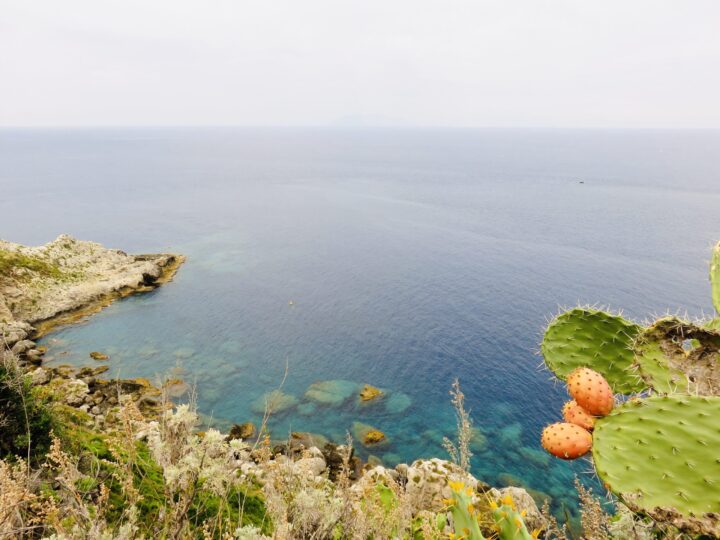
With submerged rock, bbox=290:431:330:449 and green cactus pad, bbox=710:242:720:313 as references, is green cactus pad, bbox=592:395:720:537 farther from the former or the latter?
submerged rock, bbox=290:431:330:449

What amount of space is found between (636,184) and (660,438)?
6066 inches

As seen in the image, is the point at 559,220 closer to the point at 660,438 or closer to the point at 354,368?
the point at 354,368

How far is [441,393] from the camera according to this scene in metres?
31.3

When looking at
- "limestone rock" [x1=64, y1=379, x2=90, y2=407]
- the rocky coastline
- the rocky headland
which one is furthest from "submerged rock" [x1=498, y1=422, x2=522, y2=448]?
the rocky headland

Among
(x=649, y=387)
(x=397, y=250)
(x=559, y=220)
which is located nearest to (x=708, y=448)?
(x=649, y=387)

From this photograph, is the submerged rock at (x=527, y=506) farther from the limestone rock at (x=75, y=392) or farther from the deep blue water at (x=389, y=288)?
the limestone rock at (x=75, y=392)

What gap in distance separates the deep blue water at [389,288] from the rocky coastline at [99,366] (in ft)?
7.14

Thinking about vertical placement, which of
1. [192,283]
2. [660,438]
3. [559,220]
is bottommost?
[192,283]

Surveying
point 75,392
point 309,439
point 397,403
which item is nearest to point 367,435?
point 309,439

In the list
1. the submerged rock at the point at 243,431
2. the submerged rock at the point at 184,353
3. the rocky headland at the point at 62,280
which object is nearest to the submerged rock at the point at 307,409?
the submerged rock at the point at 243,431

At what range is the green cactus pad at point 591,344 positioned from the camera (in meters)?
6.20

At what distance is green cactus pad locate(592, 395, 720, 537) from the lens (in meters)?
3.49

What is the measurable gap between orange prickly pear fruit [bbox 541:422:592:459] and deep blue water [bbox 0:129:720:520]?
755 cm

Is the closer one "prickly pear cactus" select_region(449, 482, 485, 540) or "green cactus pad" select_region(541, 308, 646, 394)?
"prickly pear cactus" select_region(449, 482, 485, 540)
